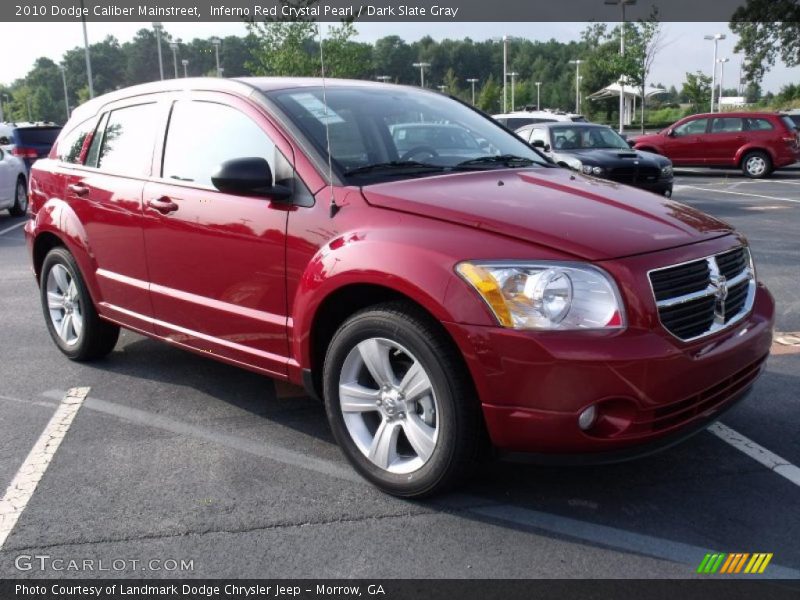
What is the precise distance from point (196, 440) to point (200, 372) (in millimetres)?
1178

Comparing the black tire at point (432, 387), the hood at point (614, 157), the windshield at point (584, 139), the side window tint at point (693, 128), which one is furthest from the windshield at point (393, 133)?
the side window tint at point (693, 128)

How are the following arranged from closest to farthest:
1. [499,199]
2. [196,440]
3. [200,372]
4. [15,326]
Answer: [499,199]
[196,440]
[200,372]
[15,326]

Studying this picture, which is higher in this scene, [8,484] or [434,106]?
[434,106]

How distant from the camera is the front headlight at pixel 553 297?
9.53 feet

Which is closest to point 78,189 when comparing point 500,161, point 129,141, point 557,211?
point 129,141

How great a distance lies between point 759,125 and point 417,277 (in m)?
18.9

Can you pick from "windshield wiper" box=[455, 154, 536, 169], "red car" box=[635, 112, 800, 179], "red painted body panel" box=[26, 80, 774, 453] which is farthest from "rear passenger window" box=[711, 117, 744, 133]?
"red painted body panel" box=[26, 80, 774, 453]

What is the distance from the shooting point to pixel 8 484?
361cm

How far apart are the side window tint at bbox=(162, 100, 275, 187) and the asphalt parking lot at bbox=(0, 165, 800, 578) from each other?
4.33ft

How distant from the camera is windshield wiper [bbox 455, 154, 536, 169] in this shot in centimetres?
411

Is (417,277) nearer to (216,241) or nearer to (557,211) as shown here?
(557,211)

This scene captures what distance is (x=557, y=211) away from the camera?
3.31 meters

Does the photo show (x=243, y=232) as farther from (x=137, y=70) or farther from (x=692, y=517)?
(x=137, y=70)
